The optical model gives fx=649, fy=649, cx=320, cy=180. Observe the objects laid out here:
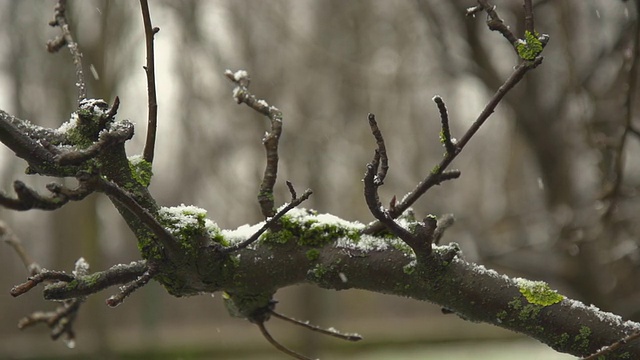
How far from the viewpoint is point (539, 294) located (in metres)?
1.52

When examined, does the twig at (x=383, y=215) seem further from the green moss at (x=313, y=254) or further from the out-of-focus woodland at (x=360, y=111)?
the out-of-focus woodland at (x=360, y=111)

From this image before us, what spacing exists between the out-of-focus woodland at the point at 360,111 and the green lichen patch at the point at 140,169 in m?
2.33

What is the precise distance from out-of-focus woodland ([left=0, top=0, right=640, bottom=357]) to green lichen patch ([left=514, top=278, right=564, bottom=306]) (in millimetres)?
1743

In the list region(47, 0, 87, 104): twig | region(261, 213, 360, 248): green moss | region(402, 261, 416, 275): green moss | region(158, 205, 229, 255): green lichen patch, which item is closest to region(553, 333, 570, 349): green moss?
region(402, 261, 416, 275): green moss

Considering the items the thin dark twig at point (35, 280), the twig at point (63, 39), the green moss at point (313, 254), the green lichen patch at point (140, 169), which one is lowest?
the thin dark twig at point (35, 280)

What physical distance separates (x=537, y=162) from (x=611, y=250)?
74 centimetres

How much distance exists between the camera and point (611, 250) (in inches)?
165

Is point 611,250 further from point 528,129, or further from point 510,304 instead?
point 510,304

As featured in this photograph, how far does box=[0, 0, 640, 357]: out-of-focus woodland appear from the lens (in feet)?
13.3

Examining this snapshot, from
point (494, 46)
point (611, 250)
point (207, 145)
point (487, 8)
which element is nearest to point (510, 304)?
point (487, 8)

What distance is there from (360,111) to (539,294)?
7.11 metres

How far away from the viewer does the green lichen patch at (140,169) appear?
1.52 metres

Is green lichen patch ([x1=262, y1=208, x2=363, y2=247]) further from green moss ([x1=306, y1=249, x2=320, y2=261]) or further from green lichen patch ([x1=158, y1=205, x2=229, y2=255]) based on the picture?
green lichen patch ([x1=158, y1=205, x2=229, y2=255])

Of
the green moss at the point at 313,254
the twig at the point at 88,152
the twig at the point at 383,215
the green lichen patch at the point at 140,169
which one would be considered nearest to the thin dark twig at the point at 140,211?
the twig at the point at 88,152
